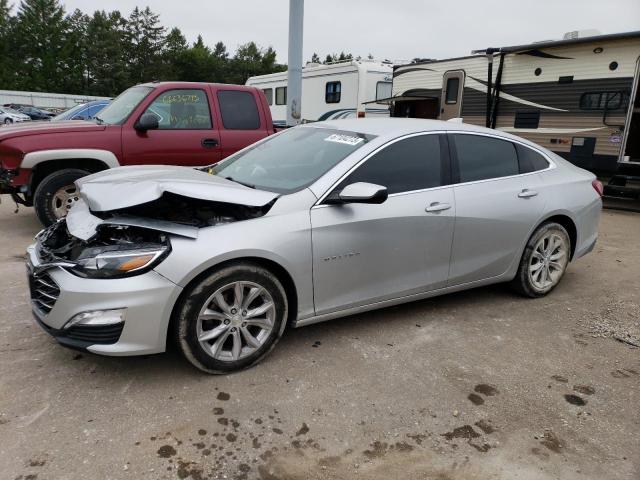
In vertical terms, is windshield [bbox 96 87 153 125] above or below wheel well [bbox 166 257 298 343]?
above

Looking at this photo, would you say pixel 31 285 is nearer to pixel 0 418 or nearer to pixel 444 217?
pixel 0 418

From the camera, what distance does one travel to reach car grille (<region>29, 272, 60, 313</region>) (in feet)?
9.22

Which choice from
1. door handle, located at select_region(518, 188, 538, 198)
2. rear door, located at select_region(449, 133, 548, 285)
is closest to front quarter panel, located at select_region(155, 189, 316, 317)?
rear door, located at select_region(449, 133, 548, 285)

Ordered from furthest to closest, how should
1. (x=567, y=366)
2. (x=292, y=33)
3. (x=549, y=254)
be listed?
(x=292, y=33) → (x=549, y=254) → (x=567, y=366)

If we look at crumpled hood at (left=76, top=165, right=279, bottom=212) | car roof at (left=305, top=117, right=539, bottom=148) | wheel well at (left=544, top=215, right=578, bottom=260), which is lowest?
wheel well at (left=544, top=215, right=578, bottom=260)

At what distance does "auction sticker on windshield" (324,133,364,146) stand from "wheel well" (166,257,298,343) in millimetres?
1116

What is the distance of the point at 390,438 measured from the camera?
8.54 feet

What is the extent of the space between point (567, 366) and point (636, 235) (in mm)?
4985

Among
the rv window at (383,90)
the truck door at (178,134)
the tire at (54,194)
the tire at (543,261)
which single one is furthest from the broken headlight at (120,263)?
the rv window at (383,90)

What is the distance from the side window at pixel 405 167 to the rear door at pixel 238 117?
3.51m

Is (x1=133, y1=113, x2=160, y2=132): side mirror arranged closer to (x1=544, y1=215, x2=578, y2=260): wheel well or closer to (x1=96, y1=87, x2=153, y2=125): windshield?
(x1=96, y1=87, x2=153, y2=125): windshield

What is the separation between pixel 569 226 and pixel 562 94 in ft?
21.4

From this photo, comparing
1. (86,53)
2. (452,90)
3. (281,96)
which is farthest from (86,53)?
(452,90)

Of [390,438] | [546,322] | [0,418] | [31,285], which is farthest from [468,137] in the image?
[0,418]
